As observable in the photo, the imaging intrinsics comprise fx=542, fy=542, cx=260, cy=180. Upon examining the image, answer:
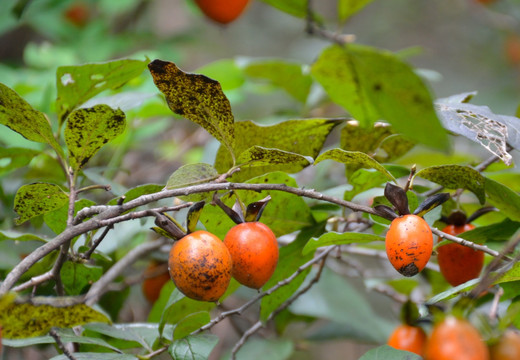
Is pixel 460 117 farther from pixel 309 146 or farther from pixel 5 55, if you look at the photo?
pixel 5 55

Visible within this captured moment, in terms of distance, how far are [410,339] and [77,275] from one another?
1.45 feet

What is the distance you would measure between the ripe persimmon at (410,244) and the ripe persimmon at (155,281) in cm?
67

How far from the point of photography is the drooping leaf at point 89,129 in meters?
0.58

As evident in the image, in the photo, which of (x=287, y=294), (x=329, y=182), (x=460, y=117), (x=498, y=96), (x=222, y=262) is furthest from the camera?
(x=498, y=96)

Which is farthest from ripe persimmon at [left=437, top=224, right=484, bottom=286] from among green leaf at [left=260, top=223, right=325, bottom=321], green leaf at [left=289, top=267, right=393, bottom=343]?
green leaf at [left=289, top=267, right=393, bottom=343]

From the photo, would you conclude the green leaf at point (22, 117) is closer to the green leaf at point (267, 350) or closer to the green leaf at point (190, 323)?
the green leaf at point (190, 323)

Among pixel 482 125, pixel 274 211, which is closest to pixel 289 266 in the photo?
pixel 274 211

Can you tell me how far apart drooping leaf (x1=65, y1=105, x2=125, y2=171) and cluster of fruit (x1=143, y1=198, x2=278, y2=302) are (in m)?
0.15

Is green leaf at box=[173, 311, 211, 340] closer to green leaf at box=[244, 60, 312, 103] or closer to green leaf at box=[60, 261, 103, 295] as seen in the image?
green leaf at box=[60, 261, 103, 295]

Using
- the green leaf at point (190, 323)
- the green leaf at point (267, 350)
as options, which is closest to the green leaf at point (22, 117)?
the green leaf at point (190, 323)

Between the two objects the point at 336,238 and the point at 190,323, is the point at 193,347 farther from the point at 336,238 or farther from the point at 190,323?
the point at 336,238

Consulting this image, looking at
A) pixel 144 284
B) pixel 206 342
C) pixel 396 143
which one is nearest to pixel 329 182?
pixel 396 143

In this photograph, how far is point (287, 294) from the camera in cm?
76

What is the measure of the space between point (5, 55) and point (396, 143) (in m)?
1.55
